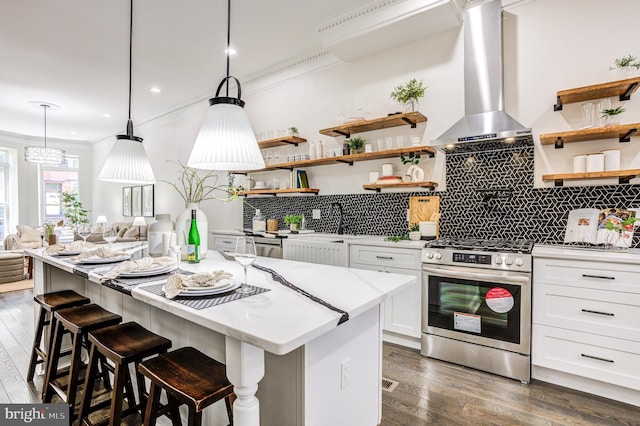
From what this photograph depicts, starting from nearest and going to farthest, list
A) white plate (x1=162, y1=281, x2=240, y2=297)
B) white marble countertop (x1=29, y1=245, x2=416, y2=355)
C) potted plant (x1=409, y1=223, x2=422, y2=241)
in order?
1. white marble countertop (x1=29, y1=245, x2=416, y2=355)
2. white plate (x1=162, y1=281, x2=240, y2=297)
3. potted plant (x1=409, y1=223, x2=422, y2=241)

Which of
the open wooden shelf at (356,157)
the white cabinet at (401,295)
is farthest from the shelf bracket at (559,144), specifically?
the white cabinet at (401,295)

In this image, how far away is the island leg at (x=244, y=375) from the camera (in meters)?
1.03

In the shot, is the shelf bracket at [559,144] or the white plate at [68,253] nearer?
the white plate at [68,253]

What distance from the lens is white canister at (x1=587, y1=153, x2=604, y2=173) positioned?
8.13 ft

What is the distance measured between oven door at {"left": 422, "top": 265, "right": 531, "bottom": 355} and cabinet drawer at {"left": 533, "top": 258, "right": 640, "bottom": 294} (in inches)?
4.6

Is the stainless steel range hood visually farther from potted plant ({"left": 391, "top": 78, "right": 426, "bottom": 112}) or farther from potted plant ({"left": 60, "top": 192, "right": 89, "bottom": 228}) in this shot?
potted plant ({"left": 60, "top": 192, "right": 89, "bottom": 228})

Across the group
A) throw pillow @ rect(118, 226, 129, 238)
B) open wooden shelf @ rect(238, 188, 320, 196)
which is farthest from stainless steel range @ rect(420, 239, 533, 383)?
throw pillow @ rect(118, 226, 129, 238)

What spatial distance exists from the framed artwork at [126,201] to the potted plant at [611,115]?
843 cm

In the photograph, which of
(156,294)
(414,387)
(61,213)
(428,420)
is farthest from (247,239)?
(61,213)

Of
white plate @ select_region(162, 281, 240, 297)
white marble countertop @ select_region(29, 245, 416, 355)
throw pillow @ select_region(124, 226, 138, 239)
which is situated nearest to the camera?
white marble countertop @ select_region(29, 245, 416, 355)

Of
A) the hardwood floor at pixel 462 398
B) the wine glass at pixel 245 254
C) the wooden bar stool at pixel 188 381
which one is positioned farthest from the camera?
the hardwood floor at pixel 462 398

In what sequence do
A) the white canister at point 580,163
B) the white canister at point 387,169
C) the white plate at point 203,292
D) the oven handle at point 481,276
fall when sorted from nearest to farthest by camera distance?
1. the white plate at point 203,292
2. the oven handle at point 481,276
3. the white canister at point 580,163
4. the white canister at point 387,169

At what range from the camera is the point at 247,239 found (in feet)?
4.76

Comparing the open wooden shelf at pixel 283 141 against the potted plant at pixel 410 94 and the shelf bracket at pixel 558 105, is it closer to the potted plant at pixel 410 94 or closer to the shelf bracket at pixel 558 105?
the potted plant at pixel 410 94
